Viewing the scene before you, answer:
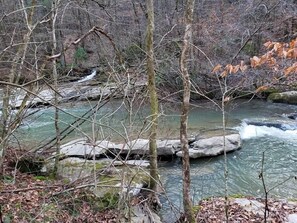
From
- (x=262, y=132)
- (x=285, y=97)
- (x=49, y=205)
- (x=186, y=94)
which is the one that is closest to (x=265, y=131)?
(x=262, y=132)

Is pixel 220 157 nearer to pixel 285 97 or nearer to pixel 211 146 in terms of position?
pixel 211 146

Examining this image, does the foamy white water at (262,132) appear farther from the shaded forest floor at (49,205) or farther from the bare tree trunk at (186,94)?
the shaded forest floor at (49,205)

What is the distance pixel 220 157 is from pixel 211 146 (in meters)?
0.39

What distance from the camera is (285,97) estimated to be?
16078mm

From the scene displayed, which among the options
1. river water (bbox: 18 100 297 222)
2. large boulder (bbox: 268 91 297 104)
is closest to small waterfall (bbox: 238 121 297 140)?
river water (bbox: 18 100 297 222)

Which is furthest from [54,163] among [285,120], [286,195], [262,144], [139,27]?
[139,27]

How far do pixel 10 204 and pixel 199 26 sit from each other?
15553mm

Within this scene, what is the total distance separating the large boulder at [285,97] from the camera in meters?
15.9

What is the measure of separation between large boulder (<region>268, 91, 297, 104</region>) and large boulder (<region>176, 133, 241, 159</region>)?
21.7 feet

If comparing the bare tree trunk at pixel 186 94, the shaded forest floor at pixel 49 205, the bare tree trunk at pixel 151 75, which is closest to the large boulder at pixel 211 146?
the bare tree trunk at pixel 151 75

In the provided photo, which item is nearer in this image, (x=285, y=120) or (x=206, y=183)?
(x=206, y=183)

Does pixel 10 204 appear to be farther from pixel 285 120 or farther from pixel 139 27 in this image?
pixel 139 27

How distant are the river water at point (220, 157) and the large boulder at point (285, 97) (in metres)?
1.16

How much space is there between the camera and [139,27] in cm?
2133
